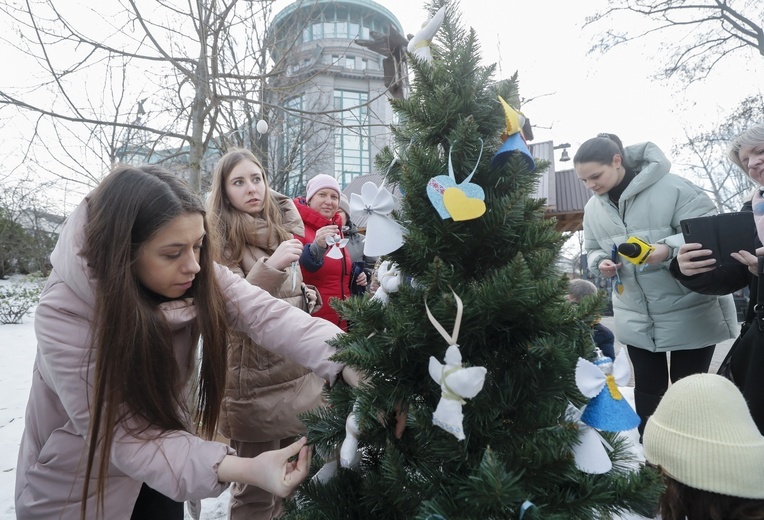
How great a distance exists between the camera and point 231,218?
6.98ft

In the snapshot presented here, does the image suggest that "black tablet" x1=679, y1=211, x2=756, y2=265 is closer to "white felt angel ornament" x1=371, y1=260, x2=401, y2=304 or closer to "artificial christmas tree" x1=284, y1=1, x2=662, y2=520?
"artificial christmas tree" x1=284, y1=1, x2=662, y2=520

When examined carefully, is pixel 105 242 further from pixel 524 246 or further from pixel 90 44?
pixel 90 44

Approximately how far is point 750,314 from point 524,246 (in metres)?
1.63

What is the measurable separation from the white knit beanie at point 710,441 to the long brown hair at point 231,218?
1.82 meters

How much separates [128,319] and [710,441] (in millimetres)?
1643

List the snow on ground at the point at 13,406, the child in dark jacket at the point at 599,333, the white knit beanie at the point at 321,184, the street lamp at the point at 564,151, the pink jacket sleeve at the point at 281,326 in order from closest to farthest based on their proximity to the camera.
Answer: the pink jacket sleeve at the point at 281,326, the snow on ground at the point at 13,406, the white knit beanie at the point at 321,184, the child in dark jacket at the point at 599,333, the street lamp at the point at 564,151

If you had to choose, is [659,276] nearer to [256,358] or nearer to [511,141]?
[511,141]

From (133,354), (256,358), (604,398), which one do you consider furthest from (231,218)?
(604,398)

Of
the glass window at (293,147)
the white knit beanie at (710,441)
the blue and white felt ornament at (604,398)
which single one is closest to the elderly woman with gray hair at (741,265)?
the white knit beanie at (710,441)

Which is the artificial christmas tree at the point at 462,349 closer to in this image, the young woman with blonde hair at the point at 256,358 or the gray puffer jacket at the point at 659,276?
the young woman with blonde hair at the point at 256,358

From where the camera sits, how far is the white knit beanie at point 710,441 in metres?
1.10

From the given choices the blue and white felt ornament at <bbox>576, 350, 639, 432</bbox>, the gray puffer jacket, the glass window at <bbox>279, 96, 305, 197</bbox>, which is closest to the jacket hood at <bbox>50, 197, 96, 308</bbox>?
the blue and white felt ornament at <bbox>576, 350, 639, 432</bbox>

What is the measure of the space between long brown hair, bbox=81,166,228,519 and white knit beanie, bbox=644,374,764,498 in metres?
1.45

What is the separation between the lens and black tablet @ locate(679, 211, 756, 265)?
6.26 feet
